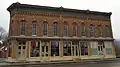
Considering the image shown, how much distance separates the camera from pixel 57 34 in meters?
30.6

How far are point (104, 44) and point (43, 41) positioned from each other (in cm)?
1333

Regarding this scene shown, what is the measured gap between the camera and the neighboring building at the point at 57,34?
28109 mm

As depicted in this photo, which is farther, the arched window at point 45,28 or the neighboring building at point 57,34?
the arched window at point 45,28

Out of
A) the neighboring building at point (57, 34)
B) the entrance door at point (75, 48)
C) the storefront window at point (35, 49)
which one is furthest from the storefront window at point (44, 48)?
the entrance door at point (75, 48)

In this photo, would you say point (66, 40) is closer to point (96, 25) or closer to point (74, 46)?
point (74, 46)

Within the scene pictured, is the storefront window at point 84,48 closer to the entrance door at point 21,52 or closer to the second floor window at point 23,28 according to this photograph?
the entrance door at point 21,52

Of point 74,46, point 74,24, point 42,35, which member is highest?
point 74,24

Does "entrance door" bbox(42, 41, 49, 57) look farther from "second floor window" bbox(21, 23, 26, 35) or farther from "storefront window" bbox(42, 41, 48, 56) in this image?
"second floor window" bbox(21, 23, 26, 35)

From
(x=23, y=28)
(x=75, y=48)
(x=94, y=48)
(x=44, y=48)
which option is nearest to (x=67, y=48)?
(x=75, y=48)

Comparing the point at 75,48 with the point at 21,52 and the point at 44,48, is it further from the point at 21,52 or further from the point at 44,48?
the point at 21,52

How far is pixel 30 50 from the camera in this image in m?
28.2

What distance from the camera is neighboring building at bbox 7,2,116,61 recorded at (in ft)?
92.2

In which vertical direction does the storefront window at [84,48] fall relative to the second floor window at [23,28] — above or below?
below

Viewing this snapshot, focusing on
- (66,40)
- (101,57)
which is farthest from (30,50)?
(101,57)
